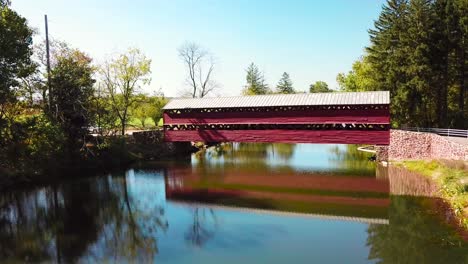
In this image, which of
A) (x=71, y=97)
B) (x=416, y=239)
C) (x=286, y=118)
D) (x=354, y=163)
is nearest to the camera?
(x=416, y=239)

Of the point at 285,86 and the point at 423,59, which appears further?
the point at 285,86

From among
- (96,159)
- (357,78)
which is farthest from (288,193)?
(357,78)

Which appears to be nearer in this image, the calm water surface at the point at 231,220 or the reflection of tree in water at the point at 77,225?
the calm water surface at the point at 231,220

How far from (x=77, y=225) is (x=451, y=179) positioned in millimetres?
15109

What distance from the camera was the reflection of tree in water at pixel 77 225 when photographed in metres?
10.2

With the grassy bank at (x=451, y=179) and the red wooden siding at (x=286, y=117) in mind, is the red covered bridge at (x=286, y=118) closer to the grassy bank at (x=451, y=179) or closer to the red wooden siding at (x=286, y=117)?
the red wooden siding at (x=286, y=117)

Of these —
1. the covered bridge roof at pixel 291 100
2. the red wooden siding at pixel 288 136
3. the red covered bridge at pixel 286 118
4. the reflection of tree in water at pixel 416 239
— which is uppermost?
the covered bridge roof at pixel 291 100

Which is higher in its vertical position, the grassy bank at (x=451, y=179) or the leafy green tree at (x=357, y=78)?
the leafy green tree at (x=357, y=78)

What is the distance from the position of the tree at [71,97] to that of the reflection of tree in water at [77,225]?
18.7 feet

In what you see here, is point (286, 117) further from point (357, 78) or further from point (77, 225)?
point (357, 78)

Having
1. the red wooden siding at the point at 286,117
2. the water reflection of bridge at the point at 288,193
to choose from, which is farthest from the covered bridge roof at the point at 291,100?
the water reflection of bridge at the point at 288,193

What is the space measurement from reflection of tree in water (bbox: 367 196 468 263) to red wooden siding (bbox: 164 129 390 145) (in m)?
9.09

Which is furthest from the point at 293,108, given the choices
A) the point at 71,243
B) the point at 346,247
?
the point at 71,243

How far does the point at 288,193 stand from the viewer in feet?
55.5
